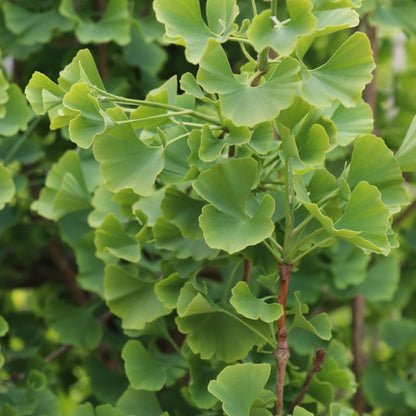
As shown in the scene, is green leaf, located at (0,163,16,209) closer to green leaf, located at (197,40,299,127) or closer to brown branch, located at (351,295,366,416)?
green leaf, located at (197,40,299,127)

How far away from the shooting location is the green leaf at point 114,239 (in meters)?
0.54

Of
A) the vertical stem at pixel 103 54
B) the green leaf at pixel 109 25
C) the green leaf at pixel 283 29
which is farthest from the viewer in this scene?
the vertical stem at pixel 103 54

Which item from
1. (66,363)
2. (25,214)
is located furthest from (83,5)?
(66,363)

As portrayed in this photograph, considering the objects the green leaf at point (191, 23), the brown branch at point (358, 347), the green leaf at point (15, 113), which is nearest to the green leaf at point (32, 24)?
the green leaf at point (15, 113)

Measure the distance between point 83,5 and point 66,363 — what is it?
1.56ft

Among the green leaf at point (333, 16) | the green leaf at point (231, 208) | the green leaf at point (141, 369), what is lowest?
the green leaf at point (141, 369)

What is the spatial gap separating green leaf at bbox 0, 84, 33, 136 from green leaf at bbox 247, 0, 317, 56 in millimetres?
291

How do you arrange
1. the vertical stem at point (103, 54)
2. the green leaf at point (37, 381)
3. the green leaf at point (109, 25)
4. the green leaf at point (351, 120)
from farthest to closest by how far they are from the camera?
the vertical stem at point (103, 54), the green leaf at point (109, 25), the green leaf at point (37, 381), the green leaf at point (351, 120)

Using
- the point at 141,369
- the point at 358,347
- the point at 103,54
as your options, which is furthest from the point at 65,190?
the point at 358,347

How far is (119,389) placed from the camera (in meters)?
0.75

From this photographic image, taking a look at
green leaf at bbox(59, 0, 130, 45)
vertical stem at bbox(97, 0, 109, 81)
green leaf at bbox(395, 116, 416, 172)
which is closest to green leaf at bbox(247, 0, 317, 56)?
green leaf at bbox(395, 116, 416, 172)

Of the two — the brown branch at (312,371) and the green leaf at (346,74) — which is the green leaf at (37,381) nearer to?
the brown branch at (312,371)

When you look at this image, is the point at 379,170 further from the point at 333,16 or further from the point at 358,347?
the point at 358,347

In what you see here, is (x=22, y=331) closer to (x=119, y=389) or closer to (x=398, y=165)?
(x=119, y=389)
